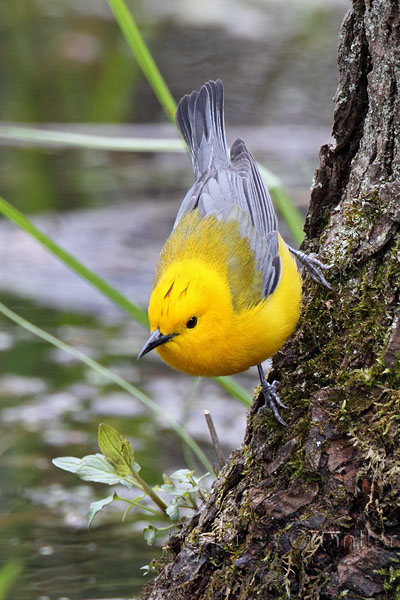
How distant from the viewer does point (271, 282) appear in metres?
3.66

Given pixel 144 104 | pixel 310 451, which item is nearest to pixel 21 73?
pixel 144 104

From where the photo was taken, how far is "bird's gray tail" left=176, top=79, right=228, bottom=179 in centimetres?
468

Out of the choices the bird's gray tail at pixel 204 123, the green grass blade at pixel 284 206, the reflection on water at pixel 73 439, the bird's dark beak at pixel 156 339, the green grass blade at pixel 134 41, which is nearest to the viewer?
the bird's dark beak at pixel 156 339

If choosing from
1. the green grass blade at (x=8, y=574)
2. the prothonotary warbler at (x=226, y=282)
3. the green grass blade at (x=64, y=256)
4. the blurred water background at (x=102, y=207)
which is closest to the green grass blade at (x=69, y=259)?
the green grass blade at (x=64, y=256)

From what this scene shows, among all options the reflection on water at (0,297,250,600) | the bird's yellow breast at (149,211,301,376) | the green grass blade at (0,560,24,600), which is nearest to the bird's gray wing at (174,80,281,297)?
the bird's yellow breast at (149,211,301,376)

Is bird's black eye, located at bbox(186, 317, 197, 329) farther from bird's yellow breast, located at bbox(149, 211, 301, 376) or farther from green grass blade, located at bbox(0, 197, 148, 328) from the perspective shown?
green grass blade, located at bbox(0, 197, 148, 328)

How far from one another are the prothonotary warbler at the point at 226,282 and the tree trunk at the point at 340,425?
0.45ft

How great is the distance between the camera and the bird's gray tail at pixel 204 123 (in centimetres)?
468

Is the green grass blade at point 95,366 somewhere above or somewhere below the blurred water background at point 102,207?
below

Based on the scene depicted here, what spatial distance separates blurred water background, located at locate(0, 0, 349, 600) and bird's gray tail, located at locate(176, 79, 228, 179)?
0.50m

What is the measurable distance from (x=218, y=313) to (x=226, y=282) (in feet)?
0.69

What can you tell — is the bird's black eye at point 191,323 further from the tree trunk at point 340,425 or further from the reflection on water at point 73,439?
the reflection on water at point 73,439

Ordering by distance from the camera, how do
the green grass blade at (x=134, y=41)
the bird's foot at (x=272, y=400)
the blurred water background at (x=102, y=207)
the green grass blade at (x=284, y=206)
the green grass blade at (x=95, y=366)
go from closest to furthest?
the bird's foot at (x=272, y=400) → the green grass blade at (x=95, y=366) → the green grass blade at (x=134, y=41) → the green grass blade at (x=284, y=206) → the blurred water background at (x=102, y=207)

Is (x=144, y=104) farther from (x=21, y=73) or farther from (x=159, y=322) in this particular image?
(x=159, y=322)
